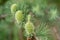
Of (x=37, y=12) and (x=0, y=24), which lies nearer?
(x=37, y=12)

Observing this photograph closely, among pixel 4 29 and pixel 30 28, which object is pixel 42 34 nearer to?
pixel 30 28

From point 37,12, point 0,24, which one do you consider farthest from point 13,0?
point 0,24

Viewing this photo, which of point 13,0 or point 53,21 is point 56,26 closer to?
point 53,21

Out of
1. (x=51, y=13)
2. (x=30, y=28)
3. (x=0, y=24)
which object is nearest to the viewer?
(x=30, y=28)

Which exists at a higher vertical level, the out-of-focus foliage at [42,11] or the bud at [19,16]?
the out-of-focus foliage at [42,11]

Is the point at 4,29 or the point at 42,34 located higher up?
the point at 4,29

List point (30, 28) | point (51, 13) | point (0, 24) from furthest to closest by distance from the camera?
point (0, 24)
point (51, 13)
point (30, 28)

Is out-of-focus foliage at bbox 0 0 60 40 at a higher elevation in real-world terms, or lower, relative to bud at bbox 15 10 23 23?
higher

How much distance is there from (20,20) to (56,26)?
0.54 ft

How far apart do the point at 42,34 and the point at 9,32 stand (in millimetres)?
363

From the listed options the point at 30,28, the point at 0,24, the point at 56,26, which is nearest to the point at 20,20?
the point at 30,28

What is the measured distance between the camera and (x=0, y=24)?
811mm

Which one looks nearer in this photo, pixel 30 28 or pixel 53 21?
pixel 30 28

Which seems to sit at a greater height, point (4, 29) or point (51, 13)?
point (4, 29)
